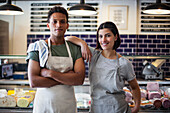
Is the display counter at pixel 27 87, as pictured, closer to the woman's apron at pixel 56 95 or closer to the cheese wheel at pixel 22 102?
the cheese wheel at pixel 22 102

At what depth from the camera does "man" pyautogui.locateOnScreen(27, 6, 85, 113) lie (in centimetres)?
170

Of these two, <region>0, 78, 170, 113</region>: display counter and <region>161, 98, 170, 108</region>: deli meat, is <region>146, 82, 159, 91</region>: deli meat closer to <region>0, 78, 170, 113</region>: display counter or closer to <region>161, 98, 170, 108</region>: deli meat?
<region>0, 78, 170, 113</region>: display counter

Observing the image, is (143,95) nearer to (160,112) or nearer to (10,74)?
(160,112)

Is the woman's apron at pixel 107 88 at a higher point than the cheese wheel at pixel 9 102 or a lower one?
higher

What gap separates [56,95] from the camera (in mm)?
1766

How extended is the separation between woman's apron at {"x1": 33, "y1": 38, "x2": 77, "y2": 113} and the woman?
201 millimetres

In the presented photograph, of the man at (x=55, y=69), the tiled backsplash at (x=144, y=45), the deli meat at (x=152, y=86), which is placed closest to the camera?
the man at (x=55, y=69)

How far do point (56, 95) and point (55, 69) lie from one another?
218 millimetres

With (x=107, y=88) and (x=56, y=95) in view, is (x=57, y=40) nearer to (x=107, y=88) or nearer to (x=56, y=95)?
(x=56, y=95)

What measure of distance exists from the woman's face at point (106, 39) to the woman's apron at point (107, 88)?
14 centimetres

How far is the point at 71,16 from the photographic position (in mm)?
4930

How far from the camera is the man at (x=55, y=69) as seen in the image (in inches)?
67.1

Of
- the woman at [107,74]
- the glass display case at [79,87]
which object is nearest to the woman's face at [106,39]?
the woman at [107,74]

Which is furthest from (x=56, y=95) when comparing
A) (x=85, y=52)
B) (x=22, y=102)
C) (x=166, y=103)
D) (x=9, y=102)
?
(x=166, y=103)
